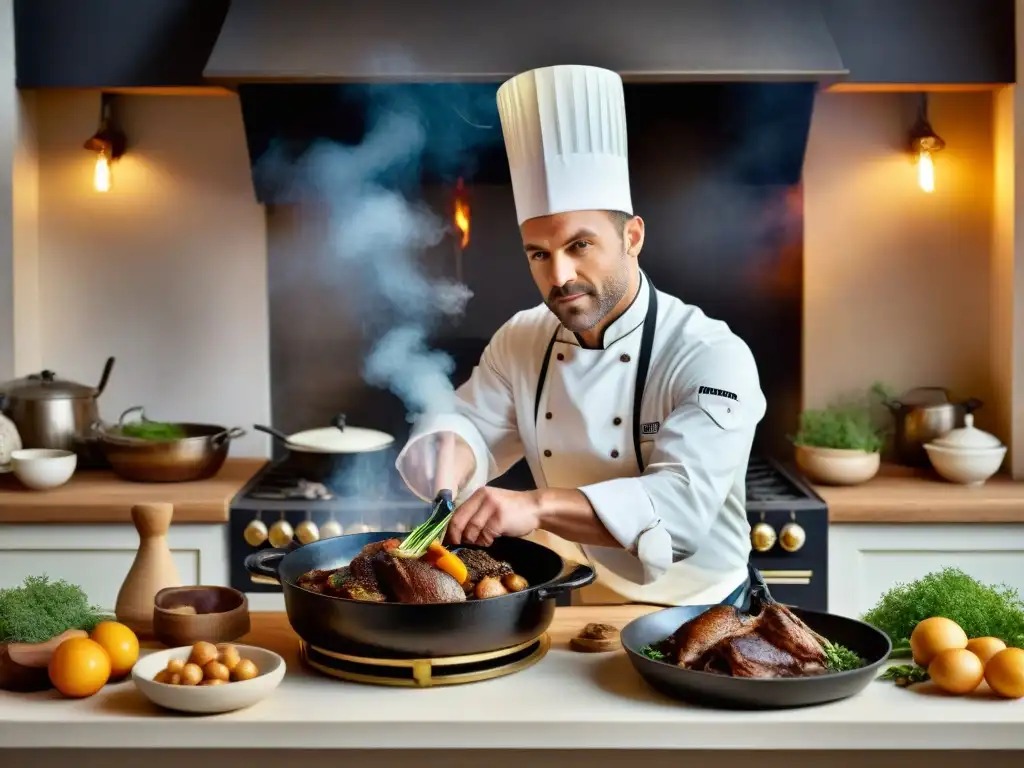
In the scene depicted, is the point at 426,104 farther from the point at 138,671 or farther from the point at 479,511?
the point at 138,671

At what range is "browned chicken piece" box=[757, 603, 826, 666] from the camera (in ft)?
5.21

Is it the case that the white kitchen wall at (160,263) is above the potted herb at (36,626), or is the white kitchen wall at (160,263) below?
above

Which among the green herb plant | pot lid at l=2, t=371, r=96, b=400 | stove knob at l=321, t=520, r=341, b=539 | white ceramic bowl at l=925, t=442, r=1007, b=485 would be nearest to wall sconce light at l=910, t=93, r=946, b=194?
the green herb plant

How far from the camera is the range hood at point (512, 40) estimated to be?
316 cm

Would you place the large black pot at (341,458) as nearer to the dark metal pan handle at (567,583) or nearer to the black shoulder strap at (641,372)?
the black shoulder strap at (641,372)

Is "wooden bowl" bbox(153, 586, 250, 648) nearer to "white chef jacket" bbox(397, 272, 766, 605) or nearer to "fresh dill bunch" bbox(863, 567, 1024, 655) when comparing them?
"white chef jacket" bbox(397, 272, 766, 605)

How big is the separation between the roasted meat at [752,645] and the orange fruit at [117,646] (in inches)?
30.2

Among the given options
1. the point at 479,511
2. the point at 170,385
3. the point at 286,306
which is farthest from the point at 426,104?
the point at 479,511

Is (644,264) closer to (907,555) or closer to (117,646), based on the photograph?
(907,555)

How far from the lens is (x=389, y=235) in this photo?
3.74 metres

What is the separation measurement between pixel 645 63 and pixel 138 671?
221cm

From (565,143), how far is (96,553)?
1.78 m

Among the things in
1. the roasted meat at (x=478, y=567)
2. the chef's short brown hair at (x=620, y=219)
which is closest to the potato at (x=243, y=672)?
Result: the roasted meat at (x=478, y=567)

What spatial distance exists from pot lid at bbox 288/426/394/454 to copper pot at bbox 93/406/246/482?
23cm
